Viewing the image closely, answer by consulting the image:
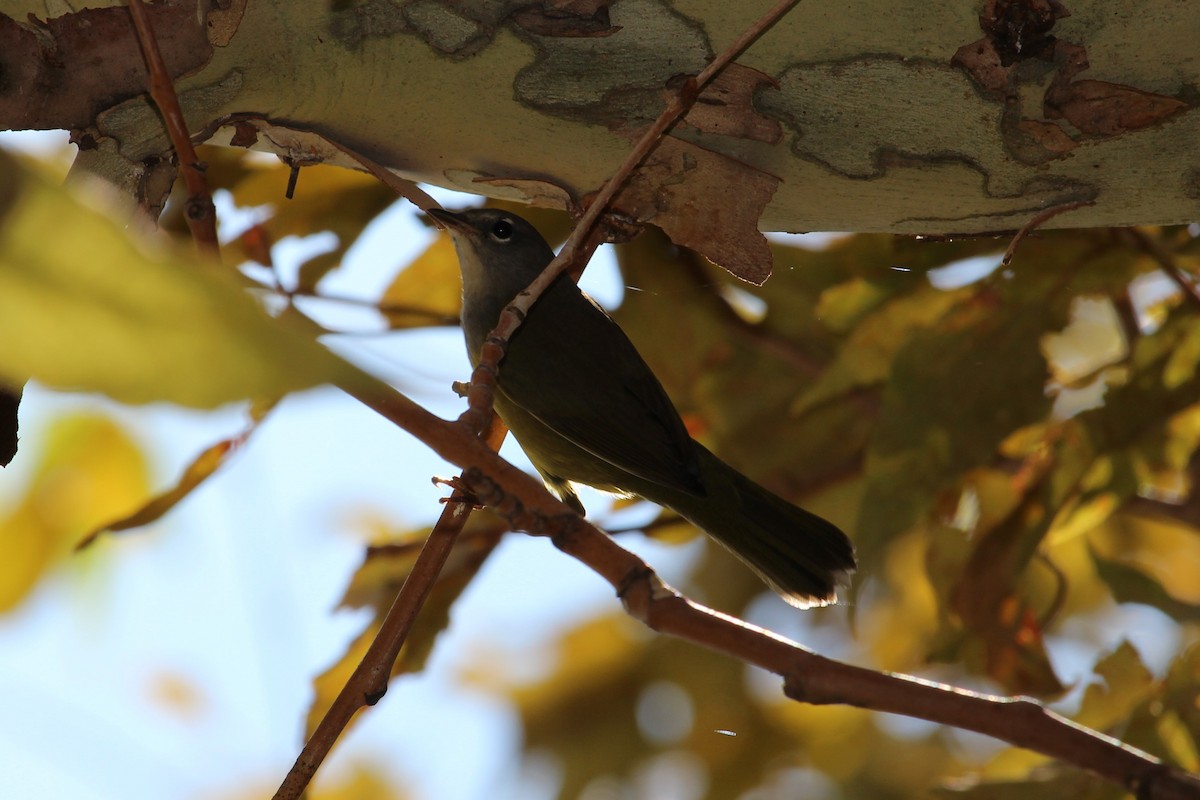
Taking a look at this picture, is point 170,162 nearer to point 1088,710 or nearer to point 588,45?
point 588,45

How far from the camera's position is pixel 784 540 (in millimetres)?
2270

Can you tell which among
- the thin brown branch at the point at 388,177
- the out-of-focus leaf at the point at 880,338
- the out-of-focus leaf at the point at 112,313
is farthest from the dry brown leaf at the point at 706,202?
the out-of-focus leaf at the point at 112,313

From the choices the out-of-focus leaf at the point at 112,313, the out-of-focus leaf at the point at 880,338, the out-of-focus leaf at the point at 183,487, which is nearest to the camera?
the out-of-focus leaf at the point at 112,313

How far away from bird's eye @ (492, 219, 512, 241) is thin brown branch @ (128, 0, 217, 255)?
3.82 ft

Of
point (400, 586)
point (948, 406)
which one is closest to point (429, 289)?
point (400, 586)

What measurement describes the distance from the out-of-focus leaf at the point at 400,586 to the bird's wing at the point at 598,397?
27 centimetres

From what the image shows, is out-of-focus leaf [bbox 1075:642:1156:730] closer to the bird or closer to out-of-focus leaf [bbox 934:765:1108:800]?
out-of-focus leaf [bbox 934:765:1108:800]

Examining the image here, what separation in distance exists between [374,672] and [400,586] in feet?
2.69

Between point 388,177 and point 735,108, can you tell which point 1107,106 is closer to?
point 735,108

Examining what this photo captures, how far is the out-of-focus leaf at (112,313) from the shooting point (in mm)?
513

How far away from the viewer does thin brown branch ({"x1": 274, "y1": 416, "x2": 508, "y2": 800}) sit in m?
1.15

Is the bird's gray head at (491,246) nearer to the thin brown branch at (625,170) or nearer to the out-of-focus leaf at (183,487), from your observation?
the out-of-focus leaf at (183,487)

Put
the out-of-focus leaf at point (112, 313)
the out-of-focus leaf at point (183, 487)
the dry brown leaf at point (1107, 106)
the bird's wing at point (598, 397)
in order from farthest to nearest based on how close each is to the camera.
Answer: the bird's wing at point (598, 397)
the out-of-focus leaf at point (183, 487)
the dry brown leaf at point (1107, 106)
the out-of-focus leaf at point (112, 313)

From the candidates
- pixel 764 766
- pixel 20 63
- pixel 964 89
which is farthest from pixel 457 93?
pixel 764 766
